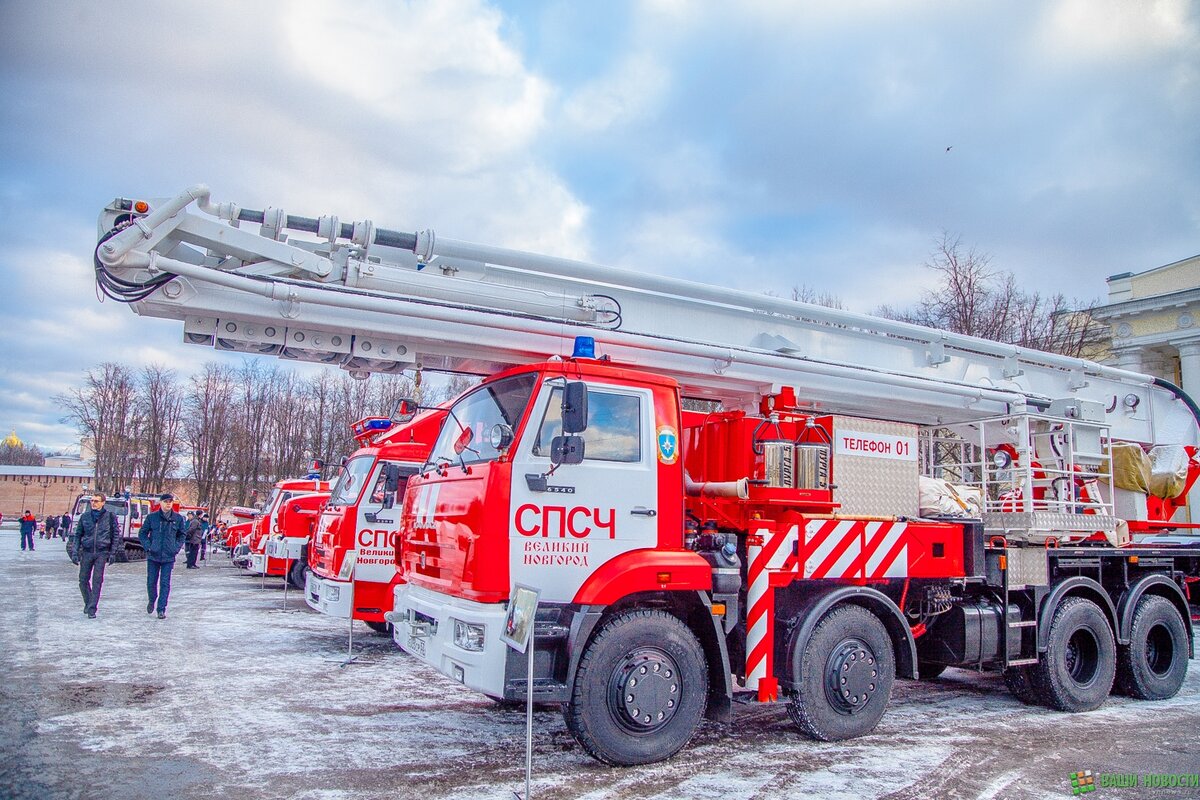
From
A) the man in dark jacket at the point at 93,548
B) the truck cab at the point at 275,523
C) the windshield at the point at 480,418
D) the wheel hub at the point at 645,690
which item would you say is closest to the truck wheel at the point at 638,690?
the wheel hub at the point at 645,690

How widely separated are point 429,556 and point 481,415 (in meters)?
1.14

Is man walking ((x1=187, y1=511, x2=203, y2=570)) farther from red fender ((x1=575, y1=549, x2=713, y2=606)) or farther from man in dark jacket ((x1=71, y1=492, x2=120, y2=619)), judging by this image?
red fender ((x1=575, y1=549, x2=713, y2=606))

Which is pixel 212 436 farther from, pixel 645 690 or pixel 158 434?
pixel 645 690

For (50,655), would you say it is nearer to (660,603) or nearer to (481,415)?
(481,415)

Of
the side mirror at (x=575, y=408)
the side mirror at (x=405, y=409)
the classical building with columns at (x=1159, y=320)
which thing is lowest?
the side mirror at (x=575, y=408)

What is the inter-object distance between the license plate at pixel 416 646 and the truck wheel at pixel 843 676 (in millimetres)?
2792

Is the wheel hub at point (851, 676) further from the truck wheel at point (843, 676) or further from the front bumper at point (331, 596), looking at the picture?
the front bumper at point (331, 596)

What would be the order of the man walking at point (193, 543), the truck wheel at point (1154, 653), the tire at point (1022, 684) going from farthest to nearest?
1. the man walking at point (193, 543)
2. the truck wheel at point (1154, 653)
3. the tire at point (1022, 684)

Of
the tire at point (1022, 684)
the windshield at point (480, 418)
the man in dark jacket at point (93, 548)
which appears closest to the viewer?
the windshield at point (480, 418)

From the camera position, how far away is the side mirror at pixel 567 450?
542 cm

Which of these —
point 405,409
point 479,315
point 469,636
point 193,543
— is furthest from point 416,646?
point 193,543

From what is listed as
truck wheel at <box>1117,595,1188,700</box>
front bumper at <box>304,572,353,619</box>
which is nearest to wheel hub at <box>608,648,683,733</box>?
front bumper at <box>304,572,353,619</box>

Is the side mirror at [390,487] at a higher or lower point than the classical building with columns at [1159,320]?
lower

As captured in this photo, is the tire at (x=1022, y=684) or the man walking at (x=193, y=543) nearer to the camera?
the tire at (x=1022, y=684)
